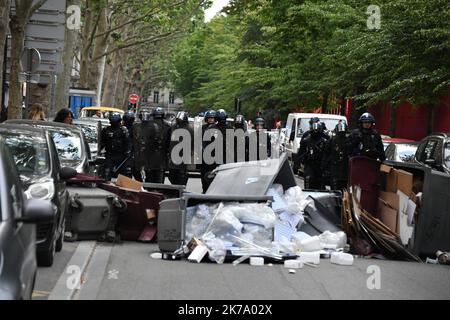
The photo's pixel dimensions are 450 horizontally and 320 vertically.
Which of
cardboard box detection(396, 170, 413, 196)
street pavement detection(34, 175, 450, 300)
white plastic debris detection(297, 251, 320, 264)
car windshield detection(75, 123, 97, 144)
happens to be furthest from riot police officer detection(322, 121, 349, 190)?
car windshield detection(75, 123, 97, 144)

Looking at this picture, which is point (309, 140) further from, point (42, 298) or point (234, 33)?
point (234, 33)

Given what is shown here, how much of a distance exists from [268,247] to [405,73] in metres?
13.8

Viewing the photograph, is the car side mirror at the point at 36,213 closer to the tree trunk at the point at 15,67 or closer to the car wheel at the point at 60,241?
the car wheel at the point at 60,241

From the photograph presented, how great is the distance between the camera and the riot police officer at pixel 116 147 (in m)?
17.5

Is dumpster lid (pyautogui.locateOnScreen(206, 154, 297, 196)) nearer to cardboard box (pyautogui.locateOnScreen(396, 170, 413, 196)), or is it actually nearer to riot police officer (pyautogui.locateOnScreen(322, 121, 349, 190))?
cardboard box (pyautogui.locateOnScreen(396, 170, 413, 196))

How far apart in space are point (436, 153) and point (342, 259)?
6404 mm

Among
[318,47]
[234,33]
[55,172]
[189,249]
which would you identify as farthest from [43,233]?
[234,33]

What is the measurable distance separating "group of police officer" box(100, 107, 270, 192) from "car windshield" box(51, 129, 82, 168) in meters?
2.01

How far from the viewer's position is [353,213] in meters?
12.5

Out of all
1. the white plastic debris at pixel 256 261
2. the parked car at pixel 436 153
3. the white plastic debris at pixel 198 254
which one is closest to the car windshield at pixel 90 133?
the parked car at pixel 436 153

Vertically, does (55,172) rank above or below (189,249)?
above

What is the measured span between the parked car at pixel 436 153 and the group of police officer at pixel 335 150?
1269 millimetres

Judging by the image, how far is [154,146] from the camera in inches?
667

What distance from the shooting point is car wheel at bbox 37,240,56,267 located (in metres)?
9.95
